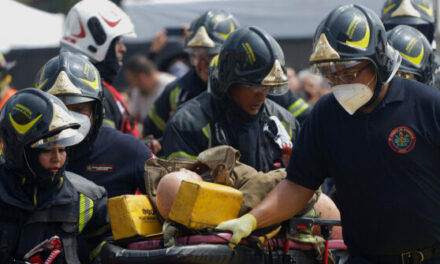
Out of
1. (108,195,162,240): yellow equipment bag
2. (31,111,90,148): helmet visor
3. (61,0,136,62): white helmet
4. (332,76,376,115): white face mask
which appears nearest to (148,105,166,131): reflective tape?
(61,0,136,62): white helmet

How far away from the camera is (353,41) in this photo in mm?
4266

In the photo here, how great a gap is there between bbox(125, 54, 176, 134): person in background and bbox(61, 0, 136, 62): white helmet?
3.58 metres

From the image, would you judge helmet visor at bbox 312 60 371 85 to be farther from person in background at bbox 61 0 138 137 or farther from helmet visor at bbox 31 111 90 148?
person in background at bbox 61 0 138 137

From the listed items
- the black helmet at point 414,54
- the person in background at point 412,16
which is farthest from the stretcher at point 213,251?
the person in background at point 412,16

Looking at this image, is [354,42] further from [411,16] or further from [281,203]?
[411,16]

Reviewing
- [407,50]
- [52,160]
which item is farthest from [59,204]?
[407,50]

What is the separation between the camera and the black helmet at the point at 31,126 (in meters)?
4.70

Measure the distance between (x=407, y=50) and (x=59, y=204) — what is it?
3041 mm

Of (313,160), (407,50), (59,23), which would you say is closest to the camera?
(313,160)

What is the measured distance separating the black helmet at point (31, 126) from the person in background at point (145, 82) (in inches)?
246

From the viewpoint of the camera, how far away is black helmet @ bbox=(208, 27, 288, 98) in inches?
214

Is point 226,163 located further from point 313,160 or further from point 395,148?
point 395,148

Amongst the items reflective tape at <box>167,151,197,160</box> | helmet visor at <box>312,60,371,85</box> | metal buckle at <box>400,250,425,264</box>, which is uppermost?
helmet visor at <box>312,60,371,85</box>

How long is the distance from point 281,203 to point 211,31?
3.25 m
